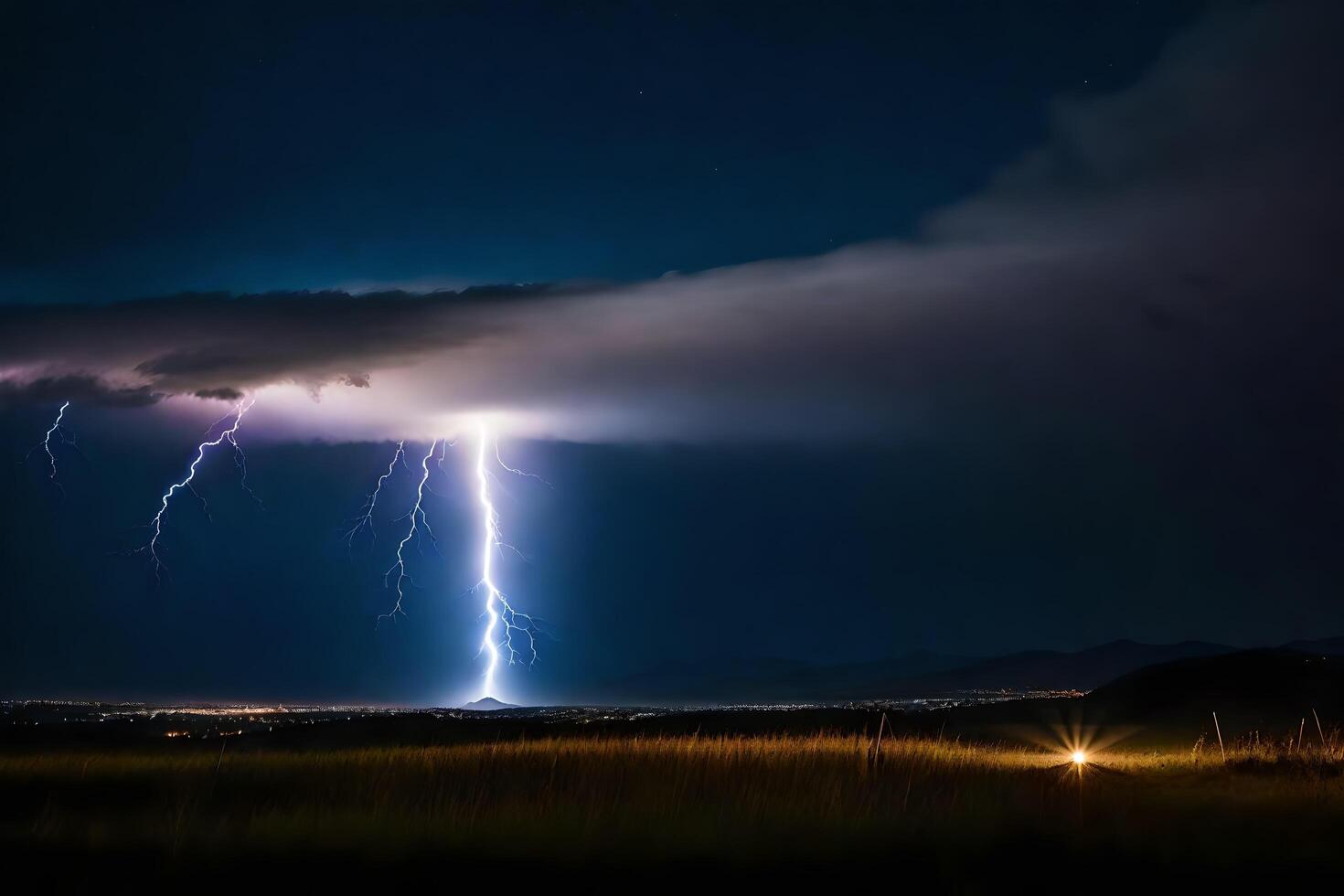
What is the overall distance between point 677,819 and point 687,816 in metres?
0.48

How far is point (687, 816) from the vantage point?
15.5m

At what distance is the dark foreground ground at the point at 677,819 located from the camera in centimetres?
1266

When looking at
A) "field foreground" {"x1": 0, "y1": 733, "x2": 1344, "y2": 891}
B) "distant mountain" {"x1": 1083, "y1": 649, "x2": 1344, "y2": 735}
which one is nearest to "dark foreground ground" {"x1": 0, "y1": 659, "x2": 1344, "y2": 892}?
"field foreground" {"x1": 0, "y1": 733, "x2": 1344, "y2": 891}

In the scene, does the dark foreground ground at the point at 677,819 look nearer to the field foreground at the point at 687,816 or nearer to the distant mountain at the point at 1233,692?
the field foreground at the point at 687,816

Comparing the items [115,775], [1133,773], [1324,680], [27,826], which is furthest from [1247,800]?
[1324,680]

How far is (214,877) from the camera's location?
12.4 meters

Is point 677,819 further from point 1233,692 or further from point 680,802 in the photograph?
point 1233,692

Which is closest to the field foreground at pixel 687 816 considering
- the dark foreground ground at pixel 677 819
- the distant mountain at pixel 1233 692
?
the dark foreground ground at pixel 677 819

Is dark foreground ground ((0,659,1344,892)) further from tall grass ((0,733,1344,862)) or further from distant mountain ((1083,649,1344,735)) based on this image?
distant mountain ((1083,649,1344,735))

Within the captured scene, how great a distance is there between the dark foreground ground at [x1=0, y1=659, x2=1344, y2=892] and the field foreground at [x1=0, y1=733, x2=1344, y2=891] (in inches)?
1.9

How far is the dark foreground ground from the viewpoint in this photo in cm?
1266

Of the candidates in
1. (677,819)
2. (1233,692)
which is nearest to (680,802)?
(677,819)

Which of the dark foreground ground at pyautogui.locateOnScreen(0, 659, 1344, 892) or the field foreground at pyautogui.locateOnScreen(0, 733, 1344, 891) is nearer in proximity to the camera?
the dark foreground ground at pyautogui.locateOnScreen(0, 659, 1344, 892)

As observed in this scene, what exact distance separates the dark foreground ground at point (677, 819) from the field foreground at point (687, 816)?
48 mm
